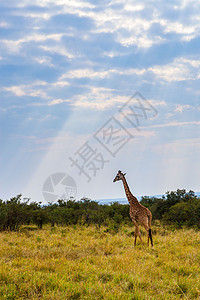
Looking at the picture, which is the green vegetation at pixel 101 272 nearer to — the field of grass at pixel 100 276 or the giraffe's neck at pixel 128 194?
the field of grass at pixel 100 276

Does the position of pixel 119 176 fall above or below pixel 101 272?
above

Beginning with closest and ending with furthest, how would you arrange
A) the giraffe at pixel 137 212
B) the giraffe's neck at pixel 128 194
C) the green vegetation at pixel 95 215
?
the giraffe at pixel 137 212 → the giraffe's neck at pixel 128 194 → the green vegetation at pixel 95 215

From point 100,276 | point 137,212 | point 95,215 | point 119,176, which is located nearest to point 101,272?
point 100,276

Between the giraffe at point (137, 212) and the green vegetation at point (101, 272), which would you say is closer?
the green vegetation at point (101, 272)

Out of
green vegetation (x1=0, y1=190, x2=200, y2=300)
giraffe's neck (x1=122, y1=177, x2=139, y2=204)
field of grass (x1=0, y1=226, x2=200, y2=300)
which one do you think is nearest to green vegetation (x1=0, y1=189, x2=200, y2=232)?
green vegetation (x1=0, y1=190, x2=200, y2=300)

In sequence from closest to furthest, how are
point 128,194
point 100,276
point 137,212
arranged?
point 100,276, point 137,212, point 128,194

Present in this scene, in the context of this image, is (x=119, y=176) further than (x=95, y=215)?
No

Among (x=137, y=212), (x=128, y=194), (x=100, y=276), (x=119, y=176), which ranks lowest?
(x=100, y=276)

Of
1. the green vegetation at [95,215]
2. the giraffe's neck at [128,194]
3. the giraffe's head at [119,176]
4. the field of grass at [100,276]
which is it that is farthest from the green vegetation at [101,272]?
the green vegetation at [95,215]

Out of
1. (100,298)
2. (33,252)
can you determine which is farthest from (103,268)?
(33,252)

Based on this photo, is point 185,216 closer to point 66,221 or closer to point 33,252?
point 66,221

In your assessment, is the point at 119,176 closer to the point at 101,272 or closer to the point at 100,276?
the point at 101,272

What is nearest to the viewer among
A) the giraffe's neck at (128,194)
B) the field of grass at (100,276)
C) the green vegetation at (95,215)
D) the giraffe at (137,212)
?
the field of grass at (100,276)

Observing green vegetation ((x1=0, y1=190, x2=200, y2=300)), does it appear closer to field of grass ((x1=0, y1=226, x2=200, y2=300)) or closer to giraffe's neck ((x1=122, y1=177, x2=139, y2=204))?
field of grass ((x1=0, y1=226, x2=200, y2=300))
